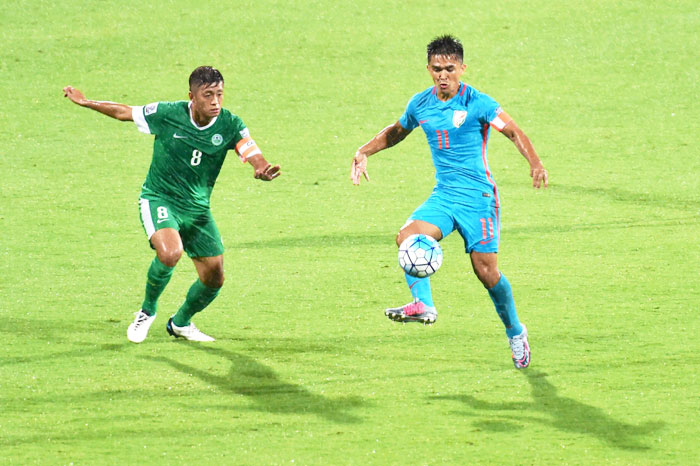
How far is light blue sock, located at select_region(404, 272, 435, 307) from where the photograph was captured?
747 centimetres

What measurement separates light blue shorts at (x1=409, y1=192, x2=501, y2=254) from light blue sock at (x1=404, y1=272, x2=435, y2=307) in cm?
39

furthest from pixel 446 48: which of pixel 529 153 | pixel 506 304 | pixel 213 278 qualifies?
pixel 213 278

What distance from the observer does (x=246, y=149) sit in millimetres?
7734

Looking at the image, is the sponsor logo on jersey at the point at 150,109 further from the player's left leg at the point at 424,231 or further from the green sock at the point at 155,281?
the player's left leg at the point at 424,231

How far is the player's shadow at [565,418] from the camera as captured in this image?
627 centimetres

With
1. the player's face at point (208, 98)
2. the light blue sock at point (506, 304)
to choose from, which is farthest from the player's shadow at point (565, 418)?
the player's face at point (208, 98)

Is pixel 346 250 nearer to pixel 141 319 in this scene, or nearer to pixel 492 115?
pixel 141 319

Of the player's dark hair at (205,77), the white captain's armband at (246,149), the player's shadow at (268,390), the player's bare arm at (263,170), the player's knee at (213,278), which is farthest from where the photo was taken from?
the player's knee at (213,278)

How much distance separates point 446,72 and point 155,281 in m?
2.50

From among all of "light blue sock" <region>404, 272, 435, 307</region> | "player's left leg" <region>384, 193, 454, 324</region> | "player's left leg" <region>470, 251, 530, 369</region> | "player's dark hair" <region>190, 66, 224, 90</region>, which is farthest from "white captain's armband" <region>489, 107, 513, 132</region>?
"player's dark hair" <region>190, 66, 224, 90</region>

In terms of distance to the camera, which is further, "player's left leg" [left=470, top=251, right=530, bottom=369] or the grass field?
"player's left leg" [left=470, top=251, right=530, bottom=369]

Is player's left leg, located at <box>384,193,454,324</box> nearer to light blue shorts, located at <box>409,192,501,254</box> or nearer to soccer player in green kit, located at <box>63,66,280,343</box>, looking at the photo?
light blue shorts, located at <box>409,192,501,254</box>

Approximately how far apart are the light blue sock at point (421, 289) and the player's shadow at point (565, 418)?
2.53 feet

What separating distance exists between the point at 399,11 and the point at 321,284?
30.4ft
